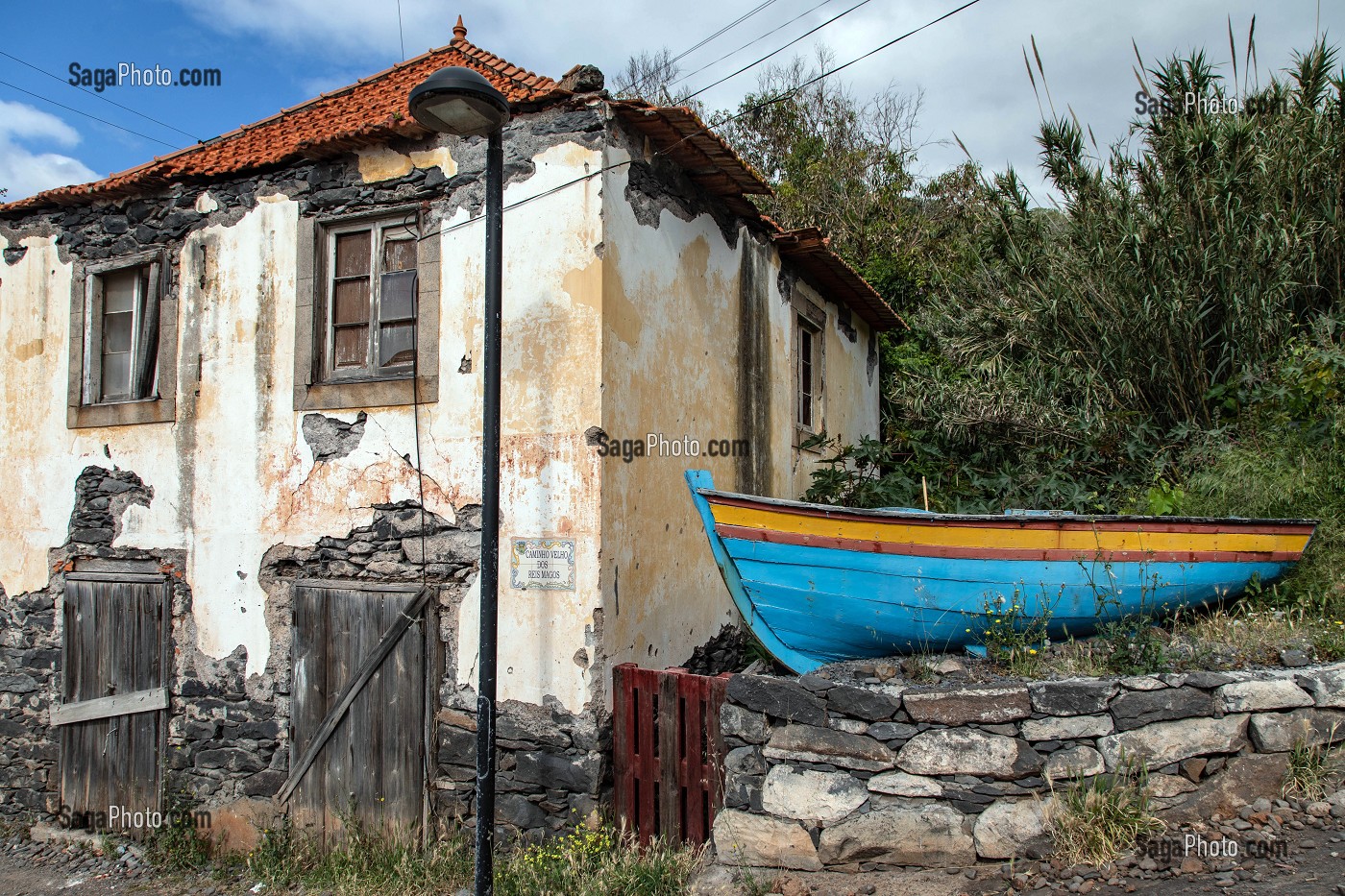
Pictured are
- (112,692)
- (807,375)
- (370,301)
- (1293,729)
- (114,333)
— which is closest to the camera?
(1293,729)

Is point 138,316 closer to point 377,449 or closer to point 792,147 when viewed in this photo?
point 377,449

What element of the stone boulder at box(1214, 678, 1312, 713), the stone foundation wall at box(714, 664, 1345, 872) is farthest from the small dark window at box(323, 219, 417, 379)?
the stone boulder at box(1214, 678, 1312, 713)

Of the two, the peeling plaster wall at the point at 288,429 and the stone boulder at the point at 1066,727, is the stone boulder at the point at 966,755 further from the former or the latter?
the peeling plaster wall at the point at 288,429

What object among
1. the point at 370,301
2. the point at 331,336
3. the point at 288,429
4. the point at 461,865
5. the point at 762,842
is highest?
the point at 370,301

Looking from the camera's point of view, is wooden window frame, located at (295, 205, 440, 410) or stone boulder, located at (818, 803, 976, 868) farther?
wooden window frame, located at (295, 205, 440, 410)

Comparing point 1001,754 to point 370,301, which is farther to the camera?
point 370,301

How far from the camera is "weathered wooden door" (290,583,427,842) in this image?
5918mm

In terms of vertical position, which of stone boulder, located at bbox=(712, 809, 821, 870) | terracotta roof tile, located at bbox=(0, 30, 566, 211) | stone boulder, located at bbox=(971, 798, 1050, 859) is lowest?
stone boulder, located at bbox=(712, 809, 821, 870)

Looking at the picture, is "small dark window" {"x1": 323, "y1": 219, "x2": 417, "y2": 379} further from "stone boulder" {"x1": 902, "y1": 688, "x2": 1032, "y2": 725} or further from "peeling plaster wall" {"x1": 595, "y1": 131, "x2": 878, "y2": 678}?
"stone boulder" {"x1": 902, "y1": 688, "x2": 1032, "y2": 725}

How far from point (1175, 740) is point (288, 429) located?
6.05 m

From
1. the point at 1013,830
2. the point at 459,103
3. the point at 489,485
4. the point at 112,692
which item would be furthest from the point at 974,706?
the point at 112,692

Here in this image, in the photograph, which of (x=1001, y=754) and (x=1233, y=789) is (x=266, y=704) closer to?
(x=1001, y=754)

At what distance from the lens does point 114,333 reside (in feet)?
24.6

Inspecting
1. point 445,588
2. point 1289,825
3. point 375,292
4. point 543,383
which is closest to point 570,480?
point 543,383
